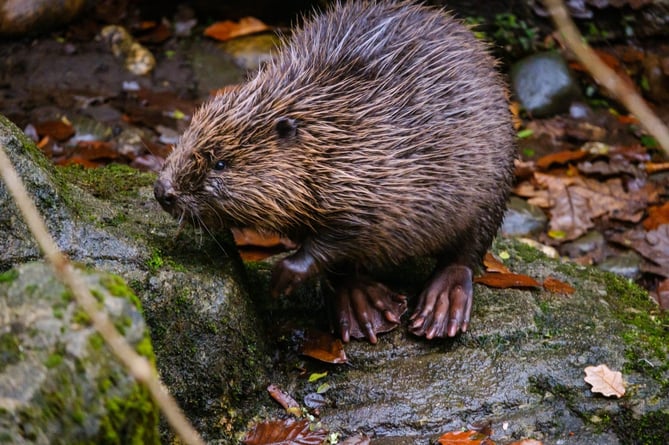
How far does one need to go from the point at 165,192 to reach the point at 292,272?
2.35 feet

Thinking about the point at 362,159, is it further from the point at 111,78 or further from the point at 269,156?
the point at 111,78

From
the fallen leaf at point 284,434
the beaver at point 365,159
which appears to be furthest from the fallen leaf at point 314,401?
the beaver at point 365,159

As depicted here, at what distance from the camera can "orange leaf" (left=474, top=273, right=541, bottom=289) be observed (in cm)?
471

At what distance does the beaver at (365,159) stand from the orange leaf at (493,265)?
0.31m

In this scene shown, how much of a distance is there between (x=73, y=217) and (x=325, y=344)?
1.41 meters

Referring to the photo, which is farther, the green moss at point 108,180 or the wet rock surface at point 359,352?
the green moss at point 108,180

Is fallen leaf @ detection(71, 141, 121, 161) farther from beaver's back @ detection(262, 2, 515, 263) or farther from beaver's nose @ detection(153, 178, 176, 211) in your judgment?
beaver's nose @ detection(153, 178, 176, 211)

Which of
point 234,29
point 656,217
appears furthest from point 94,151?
point 656,217

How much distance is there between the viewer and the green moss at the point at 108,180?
4277 millimetres

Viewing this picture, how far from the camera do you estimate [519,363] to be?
4203mm

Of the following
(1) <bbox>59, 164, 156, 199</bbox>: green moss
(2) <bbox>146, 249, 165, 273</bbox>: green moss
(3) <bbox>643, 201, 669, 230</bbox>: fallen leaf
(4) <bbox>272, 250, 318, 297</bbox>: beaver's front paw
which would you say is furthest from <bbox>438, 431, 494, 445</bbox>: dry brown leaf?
(3) <bbox>643, 201, 669, 230</bbox>: fallen leaf

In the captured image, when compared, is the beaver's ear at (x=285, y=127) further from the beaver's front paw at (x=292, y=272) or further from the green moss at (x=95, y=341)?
the green moss at (x=95, y=341)

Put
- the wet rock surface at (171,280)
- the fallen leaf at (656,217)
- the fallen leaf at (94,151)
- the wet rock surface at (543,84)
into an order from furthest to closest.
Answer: the wet rock surface at (543,84)
the fallen leaf at (656,217)
the fallen leaf at (94,151)
the wet rock surface at (171,280)

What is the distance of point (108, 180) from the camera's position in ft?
14.8
